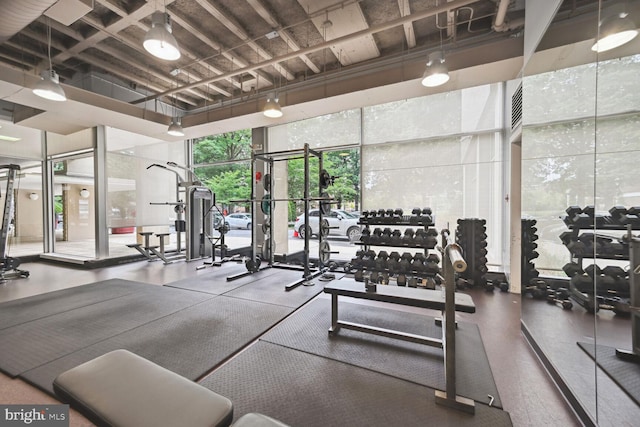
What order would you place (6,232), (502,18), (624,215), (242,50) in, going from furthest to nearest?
1. (6,232)
2. (242,50)
3. (502,18)
4. (624,215)

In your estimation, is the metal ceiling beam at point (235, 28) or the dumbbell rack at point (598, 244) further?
the metal ceiling beam at point (235, 28)

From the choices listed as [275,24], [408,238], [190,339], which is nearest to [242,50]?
[275,24]

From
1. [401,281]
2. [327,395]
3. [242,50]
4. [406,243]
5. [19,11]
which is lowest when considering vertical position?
[327,395]

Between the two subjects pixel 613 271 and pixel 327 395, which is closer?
pixel 327 395

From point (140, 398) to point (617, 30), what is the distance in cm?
354

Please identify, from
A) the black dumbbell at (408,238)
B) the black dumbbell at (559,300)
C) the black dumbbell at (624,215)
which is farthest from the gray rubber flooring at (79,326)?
the black dumbbell at (624,215)

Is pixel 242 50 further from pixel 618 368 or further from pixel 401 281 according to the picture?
pixel 618 368

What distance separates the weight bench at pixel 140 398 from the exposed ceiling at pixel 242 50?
3409 mm

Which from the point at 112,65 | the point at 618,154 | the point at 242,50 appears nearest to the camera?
the point at 618,154

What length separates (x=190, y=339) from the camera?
2.59m

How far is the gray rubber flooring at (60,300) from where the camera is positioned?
3127 mm

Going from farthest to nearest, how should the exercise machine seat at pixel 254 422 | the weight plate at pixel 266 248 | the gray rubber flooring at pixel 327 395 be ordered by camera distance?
1. the weight plate at pixel 266 248
2. the gray rubber flooring at pixel 327 395
3. the exercise machine seat at pixel 254 422

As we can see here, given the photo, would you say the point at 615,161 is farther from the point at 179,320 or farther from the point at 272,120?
the point at 272,120

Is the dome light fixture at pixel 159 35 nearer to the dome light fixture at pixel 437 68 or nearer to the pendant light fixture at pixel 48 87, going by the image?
the pendant light fixture at pixel 48 87
